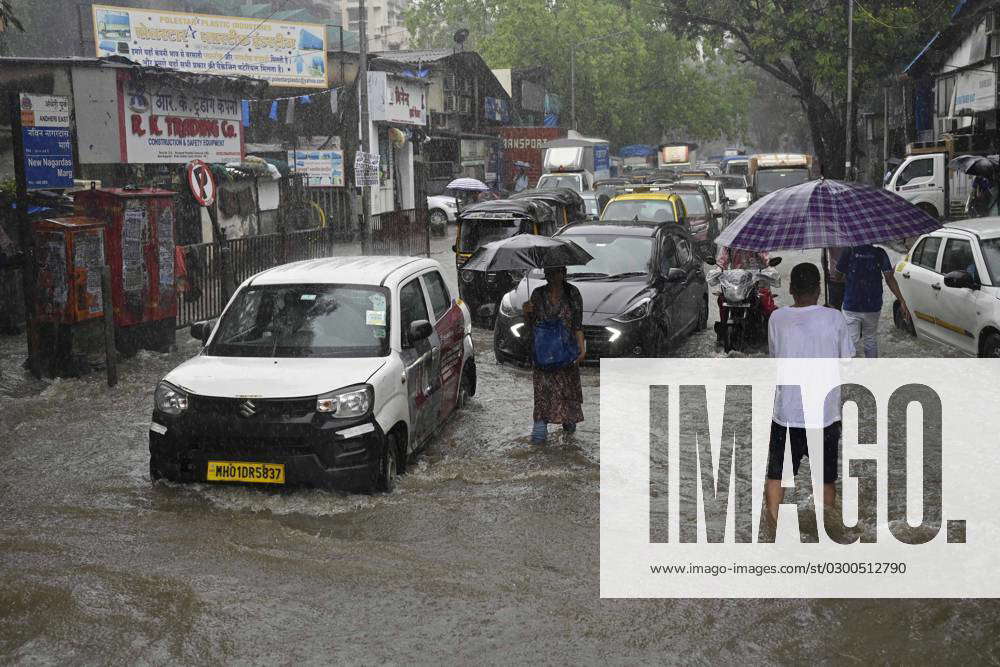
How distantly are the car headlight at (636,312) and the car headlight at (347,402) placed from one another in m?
5.10

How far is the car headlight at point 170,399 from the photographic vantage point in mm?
7363

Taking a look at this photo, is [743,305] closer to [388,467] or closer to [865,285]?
[865,285]

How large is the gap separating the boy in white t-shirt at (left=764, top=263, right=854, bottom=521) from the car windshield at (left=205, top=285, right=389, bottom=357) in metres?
2.83

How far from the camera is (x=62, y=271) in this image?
11.7 meters

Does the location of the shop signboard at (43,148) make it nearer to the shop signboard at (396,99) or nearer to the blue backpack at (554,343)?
the blue backpack at (554,343)

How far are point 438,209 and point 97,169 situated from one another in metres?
15.7

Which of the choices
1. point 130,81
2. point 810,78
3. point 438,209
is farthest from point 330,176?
point 810,78

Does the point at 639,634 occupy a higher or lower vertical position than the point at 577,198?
lower

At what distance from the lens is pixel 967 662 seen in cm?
500

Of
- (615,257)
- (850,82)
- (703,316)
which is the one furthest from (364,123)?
(850,82)

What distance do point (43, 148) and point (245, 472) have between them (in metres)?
8.96

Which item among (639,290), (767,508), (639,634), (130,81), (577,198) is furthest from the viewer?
(577,198)

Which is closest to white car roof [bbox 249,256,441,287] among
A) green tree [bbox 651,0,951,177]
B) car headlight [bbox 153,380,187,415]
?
car headlight [bbox 153,380,187,415]

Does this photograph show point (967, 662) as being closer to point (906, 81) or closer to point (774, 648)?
point (774, 648)
